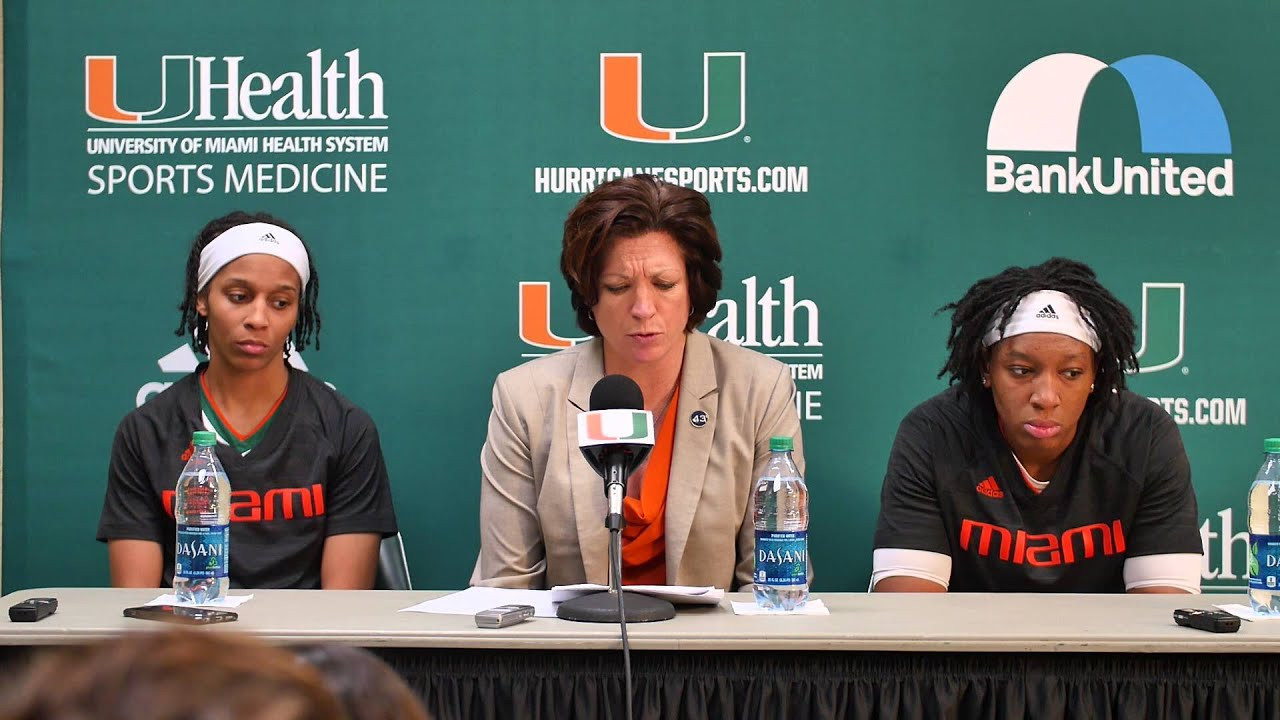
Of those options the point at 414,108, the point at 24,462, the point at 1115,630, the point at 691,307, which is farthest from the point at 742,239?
the point at 24,462

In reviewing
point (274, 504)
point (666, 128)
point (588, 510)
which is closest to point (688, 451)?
point (588, 510)

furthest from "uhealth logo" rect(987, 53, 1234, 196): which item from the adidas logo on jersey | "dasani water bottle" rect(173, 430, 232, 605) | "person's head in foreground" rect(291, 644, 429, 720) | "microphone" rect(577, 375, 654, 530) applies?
"person's head in foreground" rect(291, 644, 429, 720)

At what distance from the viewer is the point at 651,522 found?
265 centimetres

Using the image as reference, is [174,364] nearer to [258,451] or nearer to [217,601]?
[258,451]

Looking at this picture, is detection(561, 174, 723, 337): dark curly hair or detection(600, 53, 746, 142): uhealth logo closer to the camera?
detection(561, 174, 723, 337): dark curly hair

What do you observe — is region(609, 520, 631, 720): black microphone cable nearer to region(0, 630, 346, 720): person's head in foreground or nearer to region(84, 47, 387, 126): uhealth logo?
region(0, 630, 346, 720): person's head in foreground

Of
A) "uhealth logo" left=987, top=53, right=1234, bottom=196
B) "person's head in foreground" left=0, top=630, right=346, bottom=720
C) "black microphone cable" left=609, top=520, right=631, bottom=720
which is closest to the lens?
"person's head in foreground" left=0, top=630, right=346, bottom=720

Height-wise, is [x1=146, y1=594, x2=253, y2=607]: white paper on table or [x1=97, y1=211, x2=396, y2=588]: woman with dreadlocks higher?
[x1=97, y1=211, x2=396, y2=588]: woman with dreadlocks

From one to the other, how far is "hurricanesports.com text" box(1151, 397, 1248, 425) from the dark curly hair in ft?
4.95

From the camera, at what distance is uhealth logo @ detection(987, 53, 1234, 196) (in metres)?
3.46

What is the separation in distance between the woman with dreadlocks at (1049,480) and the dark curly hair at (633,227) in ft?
2.05

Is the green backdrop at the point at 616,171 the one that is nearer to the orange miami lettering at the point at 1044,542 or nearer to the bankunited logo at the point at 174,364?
the bankunited logo at the point at 174,364

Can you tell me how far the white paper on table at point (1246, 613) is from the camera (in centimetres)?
202

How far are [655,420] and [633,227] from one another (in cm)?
42
